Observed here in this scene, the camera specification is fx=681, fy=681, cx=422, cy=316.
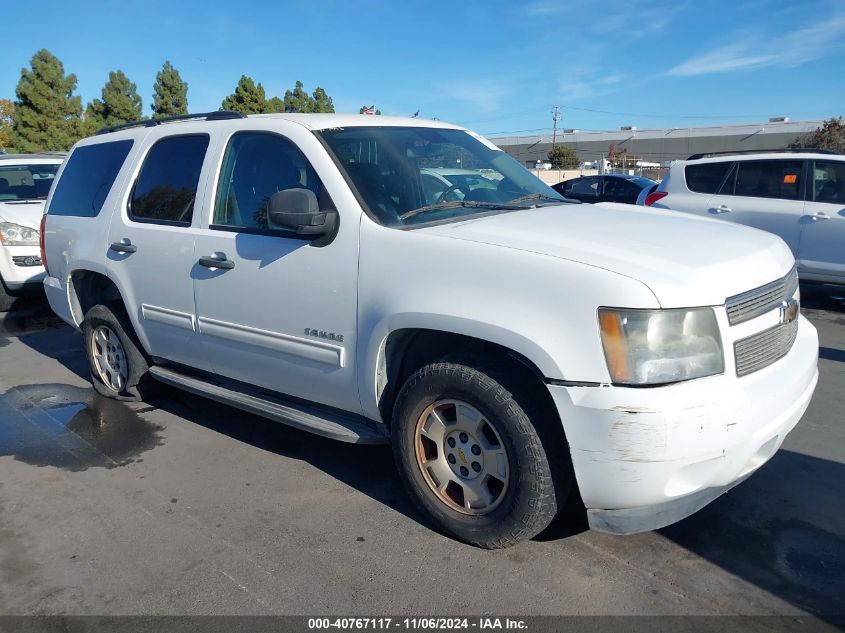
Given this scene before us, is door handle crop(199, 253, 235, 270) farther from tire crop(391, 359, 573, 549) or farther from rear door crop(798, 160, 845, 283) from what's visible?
rear door crop(798, 160, 845, 283)

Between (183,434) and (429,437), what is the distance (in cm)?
218

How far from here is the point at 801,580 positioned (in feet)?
9.02

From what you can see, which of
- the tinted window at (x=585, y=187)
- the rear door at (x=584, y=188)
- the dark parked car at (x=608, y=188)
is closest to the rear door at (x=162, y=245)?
the dark parked car at (x=608, y=188)

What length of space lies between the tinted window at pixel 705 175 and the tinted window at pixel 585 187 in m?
8.19

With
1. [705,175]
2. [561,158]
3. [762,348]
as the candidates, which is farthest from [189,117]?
[561,158]

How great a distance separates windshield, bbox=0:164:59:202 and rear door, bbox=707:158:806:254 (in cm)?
870

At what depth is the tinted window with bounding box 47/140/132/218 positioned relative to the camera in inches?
190

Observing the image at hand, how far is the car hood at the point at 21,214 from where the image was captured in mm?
7973

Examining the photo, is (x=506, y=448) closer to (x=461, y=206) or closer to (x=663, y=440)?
(x=663, y=440)

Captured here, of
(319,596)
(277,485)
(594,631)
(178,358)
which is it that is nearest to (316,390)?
(277,485)

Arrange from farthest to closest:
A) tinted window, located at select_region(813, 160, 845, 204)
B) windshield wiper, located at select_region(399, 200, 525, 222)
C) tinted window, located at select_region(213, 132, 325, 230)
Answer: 1. tinted window, located at select_region(813, 160, 845, 204)
2. tinted window, located at select_region(213, 132, 325, 230)
3. windshield wiper, located at select_region(399, 200, 525, 222)

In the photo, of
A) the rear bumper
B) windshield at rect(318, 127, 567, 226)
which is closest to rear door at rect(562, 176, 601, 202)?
windshield at rect(318, 127, 567, 226)

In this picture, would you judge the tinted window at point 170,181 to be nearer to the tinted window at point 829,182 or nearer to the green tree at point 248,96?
the tinted window at point 829,182

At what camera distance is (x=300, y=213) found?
321 centimetres
